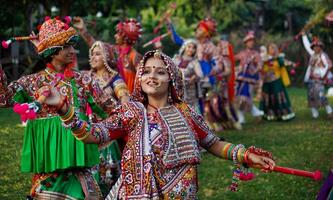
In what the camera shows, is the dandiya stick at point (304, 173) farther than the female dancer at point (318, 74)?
No

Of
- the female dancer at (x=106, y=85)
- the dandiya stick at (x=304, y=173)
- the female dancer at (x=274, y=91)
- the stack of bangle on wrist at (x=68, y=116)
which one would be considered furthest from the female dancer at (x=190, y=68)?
the stack of bangle on wrist at (x=68, y=116)

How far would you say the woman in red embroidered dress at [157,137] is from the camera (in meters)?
4.29

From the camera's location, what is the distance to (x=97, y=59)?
25.8 feet

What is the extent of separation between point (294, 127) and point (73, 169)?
9.41 meters

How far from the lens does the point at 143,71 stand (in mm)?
4574

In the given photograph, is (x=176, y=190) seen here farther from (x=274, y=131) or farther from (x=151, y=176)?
(x=274, y=131)

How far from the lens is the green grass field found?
27.1ft

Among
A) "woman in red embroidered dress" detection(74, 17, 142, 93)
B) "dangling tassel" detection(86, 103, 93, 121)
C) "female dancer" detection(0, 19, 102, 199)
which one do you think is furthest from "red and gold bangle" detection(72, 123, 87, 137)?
"woman in red embroidered dress" detection(74, 17, 142, 93)

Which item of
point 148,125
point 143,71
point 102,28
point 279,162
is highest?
point 102,28

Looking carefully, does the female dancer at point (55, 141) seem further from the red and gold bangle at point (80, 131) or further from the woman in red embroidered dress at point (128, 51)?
the woman in red embroidered dress at point (128, 51)

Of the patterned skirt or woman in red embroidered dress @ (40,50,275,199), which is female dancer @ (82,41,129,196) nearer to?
the patterned skirt

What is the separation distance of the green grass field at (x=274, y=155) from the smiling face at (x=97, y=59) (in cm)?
158

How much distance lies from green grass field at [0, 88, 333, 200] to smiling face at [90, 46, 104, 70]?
1580 millimetres

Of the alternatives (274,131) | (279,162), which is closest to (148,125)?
(279,162)
